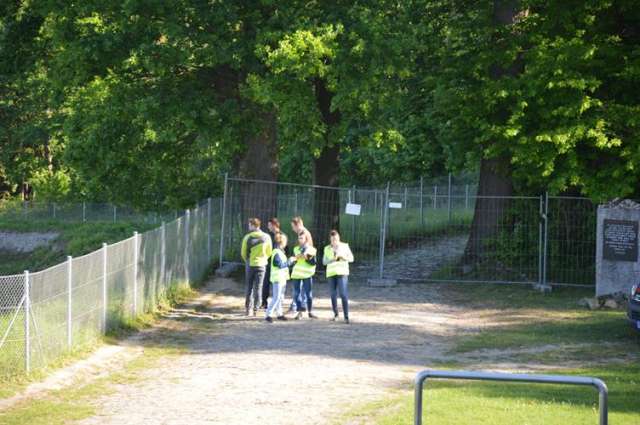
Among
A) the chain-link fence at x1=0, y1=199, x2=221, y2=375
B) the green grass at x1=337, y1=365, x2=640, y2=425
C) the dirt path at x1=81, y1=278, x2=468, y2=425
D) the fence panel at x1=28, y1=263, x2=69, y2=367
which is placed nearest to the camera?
the green grass at x1=337, y1=365, x2=640, y2=425

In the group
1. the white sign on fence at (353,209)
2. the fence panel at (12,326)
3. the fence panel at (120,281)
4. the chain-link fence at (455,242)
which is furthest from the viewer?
the chain-link fence at (455,242)

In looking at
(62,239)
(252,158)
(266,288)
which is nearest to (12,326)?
(266,288)

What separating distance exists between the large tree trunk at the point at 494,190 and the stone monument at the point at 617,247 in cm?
413

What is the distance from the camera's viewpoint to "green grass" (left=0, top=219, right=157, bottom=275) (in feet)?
156

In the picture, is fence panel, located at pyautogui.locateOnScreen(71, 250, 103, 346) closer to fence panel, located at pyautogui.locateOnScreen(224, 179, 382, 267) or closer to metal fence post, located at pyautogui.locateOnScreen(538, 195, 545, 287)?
fence panel, located at pyautogui.locateOnScreen(224, 179, 382, 267)

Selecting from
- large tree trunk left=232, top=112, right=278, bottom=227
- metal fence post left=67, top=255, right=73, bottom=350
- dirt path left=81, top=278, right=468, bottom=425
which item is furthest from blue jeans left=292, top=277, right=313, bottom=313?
large tree trunk left=232, top=112, right=278, bottom=227

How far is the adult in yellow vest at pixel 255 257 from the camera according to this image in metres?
22.4

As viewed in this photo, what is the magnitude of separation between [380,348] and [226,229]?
11.5 m

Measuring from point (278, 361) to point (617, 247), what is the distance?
33.8ft

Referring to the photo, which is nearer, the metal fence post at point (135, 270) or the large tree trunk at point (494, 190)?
the metal fence post at point (135, 270)

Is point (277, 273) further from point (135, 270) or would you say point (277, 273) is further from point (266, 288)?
point (135, 270)

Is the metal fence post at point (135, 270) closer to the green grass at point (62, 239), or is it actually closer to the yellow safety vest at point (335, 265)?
the yellow safety vest at point (335, 265)

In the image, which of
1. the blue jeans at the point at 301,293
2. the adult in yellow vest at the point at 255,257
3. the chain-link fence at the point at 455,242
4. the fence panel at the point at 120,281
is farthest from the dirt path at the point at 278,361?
the chain-link fence at the point at 455,242

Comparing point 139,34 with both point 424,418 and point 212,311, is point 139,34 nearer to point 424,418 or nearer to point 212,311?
point 212,311
